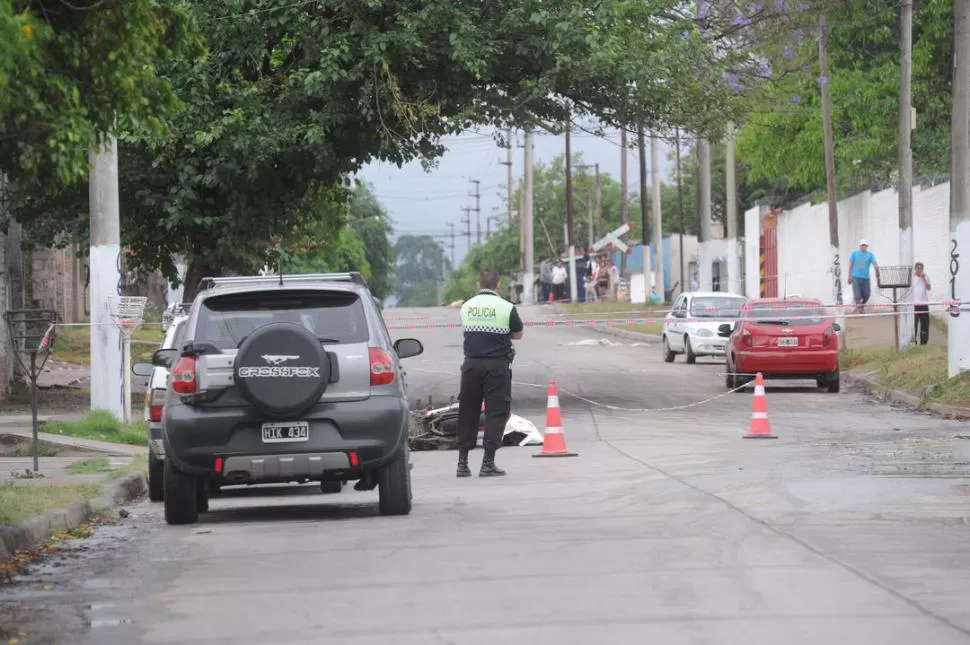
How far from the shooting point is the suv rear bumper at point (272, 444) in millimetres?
11570

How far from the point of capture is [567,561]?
30.9ft

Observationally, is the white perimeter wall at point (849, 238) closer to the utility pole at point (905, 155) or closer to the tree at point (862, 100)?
the tree at point (862, 100)

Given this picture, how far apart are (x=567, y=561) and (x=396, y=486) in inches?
113

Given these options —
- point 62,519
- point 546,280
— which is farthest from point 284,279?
point 546,280

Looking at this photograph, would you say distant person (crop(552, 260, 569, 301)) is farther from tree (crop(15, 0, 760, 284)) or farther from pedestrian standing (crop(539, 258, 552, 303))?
tree (crop(15, 0, 760, 284))

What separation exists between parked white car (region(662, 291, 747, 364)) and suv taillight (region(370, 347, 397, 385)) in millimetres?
22298

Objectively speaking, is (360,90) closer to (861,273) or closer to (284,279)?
(284,279)

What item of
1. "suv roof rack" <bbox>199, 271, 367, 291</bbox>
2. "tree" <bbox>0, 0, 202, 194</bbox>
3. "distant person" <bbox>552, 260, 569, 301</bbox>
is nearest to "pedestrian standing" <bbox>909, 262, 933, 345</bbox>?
"suv roof rack" <bbox>199, 271, 367, 291</bbox>

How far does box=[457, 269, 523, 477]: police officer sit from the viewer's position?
1568 centimetres

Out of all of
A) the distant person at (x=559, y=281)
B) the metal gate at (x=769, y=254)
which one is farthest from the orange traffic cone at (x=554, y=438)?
the distant person at (x=559, y=281)

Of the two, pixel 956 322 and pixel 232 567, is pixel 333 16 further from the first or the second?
pixel 232 567

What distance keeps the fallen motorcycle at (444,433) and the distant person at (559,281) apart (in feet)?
158

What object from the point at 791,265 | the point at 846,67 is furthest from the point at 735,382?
the point at 791,265

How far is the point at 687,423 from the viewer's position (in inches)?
869
